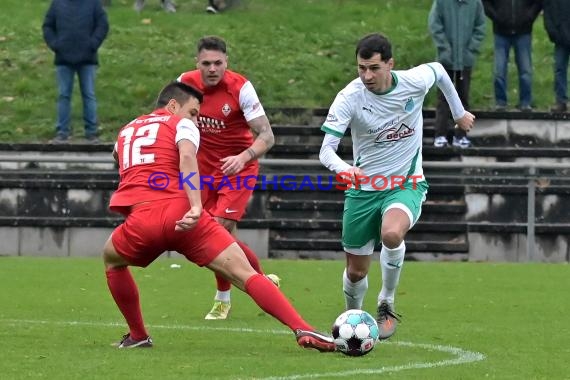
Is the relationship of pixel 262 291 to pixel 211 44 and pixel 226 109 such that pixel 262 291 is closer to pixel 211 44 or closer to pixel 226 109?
pixel 211 44

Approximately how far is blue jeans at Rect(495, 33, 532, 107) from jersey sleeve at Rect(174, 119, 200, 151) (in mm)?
11133

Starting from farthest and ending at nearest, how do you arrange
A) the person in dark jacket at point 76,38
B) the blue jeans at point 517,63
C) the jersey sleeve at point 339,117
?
the blue jeans at point 517,63 → the person in dark jacket at point 76,38 → the jersey sleeve at point 339,117

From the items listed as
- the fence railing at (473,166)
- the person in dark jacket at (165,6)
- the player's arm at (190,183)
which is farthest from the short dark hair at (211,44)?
the person in dark jacket at (165,6)

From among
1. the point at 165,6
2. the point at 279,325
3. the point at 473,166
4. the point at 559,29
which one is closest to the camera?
the point at 279,325

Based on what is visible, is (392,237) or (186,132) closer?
(186,132)

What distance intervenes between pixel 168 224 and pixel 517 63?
11787 mm

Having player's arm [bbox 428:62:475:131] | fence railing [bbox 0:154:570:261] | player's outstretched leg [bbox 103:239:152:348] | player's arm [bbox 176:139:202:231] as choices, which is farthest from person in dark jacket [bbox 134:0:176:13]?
player's arm [bbox 176:139:202:231]

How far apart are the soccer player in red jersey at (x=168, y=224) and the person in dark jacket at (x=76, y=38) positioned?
10387 mm

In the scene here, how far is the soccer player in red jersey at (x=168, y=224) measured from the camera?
913 centimetres

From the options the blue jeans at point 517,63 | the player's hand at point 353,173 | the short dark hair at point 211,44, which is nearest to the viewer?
the player's hand at point 353,173

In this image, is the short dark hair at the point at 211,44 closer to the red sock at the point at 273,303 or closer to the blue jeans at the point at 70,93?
the red sock at the point at 273,303

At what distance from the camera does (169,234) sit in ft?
30.1

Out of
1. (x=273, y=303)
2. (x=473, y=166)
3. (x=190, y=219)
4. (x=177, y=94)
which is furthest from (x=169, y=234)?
(x=473, y=166)

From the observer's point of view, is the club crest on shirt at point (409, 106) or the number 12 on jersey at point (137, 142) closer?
the number 12 on jersey at point (137, 142)
